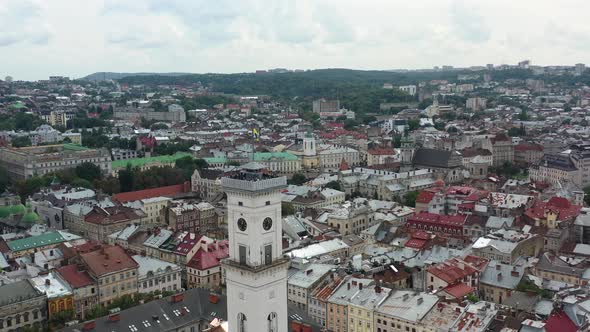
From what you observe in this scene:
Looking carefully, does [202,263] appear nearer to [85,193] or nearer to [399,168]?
[85,193]

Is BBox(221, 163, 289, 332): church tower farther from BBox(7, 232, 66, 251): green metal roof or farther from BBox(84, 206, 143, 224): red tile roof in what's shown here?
BBox(84, 206, 143, 224): red tile roof

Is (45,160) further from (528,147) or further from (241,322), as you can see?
(241,322)

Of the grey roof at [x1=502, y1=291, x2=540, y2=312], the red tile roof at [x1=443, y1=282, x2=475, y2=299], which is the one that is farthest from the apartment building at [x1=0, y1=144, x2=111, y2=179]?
the grey roof at [x1=502, y1=291, x2=540, y2=312]

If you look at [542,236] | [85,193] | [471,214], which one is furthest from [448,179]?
[85,193]

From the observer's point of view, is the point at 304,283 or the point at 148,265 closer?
the point at 304,283

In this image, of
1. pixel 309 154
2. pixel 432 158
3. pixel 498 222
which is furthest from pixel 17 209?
pixel 432 158

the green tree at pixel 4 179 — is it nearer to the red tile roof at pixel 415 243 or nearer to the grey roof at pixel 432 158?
the red tile roof at pixel 415 243
